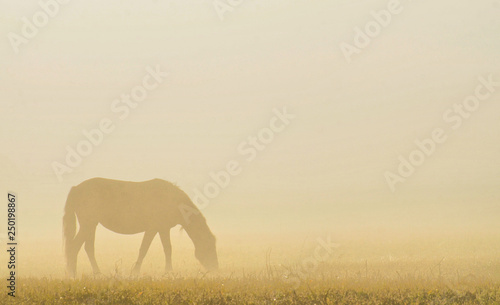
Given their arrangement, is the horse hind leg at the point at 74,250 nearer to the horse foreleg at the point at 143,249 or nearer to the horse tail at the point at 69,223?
the horse tail at the point at 69,223

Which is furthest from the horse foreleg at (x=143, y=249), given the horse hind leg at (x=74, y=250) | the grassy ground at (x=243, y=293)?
the grassy ground at (x=243, y=293)

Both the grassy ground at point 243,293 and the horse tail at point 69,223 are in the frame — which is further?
the horse tail at point 69,223

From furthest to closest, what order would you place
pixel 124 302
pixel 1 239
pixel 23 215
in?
1. pixel 23 215
2. pixel 1 239
3. pixel 124 302

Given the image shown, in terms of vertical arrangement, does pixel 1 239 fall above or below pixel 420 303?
above

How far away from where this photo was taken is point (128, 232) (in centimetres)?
1839

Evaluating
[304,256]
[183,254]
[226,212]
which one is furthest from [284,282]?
[226,212]

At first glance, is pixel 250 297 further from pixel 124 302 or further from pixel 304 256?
pixel 304 256

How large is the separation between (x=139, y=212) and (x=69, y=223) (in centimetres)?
266

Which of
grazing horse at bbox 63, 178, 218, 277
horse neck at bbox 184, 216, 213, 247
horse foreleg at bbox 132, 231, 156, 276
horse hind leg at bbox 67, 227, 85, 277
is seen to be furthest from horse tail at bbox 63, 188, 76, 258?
horse neck at bbox 184, 216, 213, 247

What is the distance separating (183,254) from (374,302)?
17321mm

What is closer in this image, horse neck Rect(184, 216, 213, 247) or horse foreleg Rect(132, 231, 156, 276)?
horse foreleg Rect(132, 231, 156, 276)

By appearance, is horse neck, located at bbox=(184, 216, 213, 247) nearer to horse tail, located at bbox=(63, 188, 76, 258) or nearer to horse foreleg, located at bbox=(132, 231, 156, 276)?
horse foreleg, located at bbox=(132, 231, 156, 276)

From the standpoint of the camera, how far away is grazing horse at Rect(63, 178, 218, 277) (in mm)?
17734

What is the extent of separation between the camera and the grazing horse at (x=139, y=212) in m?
17.7
